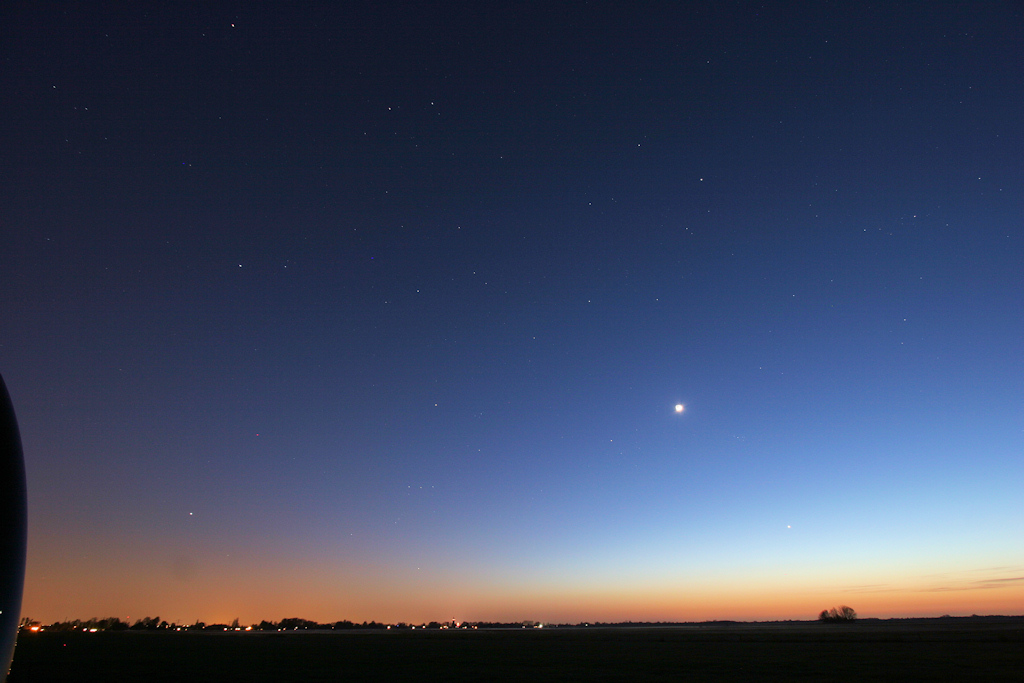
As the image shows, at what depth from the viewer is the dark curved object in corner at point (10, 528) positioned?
161 inches

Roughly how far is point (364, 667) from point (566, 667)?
12.4m

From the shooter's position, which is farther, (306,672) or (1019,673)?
(306,672)

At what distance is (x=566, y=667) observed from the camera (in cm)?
3447

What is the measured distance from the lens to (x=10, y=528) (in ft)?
13.7

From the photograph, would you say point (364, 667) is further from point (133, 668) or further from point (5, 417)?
point (5, 417)

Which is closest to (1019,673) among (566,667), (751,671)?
(751,671)

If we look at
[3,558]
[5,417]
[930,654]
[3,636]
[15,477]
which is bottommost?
[930,654]

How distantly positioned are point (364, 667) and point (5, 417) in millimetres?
36650

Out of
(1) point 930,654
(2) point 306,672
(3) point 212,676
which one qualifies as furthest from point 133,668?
(1) point 930,654

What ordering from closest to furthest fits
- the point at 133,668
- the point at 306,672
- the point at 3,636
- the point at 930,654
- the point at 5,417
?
the point at 3,636 < the point at 5,417 < the point at 306,672 < the point at 133,668 < the point at 930,654

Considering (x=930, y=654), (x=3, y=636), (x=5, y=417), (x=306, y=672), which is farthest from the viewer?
(x=930, y=654)

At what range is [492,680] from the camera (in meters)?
27.2

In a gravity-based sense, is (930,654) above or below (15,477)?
below

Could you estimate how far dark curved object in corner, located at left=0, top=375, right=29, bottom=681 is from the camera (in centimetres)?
410
